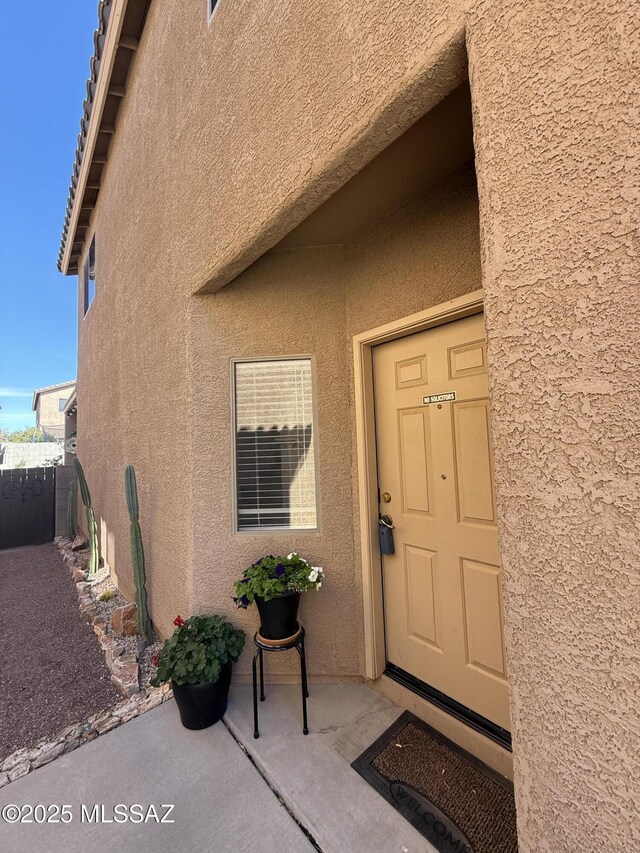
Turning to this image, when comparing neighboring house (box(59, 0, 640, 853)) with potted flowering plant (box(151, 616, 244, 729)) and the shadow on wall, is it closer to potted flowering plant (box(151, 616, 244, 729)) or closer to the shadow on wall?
the shadow on wall

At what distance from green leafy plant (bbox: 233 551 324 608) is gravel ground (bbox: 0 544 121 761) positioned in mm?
1613

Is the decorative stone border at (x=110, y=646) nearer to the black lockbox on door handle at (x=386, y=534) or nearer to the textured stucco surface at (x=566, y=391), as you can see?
the black lockbox on door handle at (x=386, y=534)

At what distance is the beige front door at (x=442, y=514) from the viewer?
227 cm

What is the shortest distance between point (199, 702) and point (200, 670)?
219 millimetres

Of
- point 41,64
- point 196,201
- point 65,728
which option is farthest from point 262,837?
point 41,64

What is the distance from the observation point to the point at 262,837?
5.92ft

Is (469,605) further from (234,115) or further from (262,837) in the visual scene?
(234,115)

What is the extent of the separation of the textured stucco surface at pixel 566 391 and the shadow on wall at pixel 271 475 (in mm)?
2018

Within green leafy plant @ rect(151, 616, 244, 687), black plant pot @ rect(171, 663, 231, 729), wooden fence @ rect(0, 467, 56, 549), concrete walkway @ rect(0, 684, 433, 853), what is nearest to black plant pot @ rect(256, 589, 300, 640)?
green leafy plant @ rect(151, 616, 244, 687)

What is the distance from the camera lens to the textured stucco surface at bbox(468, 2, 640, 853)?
0.95 meters

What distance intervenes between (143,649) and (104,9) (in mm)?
7663

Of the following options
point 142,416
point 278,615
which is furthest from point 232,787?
point 142,416

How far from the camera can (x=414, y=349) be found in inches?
105

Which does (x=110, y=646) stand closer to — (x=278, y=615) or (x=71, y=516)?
(x=278, y=615)
